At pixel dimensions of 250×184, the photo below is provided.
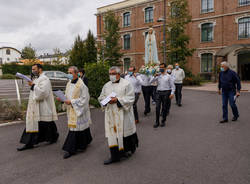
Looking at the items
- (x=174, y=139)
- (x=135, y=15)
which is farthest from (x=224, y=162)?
(x=135, y=15)

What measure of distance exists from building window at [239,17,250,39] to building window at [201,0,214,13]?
4035 millimetres

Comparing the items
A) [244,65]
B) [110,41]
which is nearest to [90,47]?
[110,41]

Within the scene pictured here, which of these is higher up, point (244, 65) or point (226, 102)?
point (244, 65)

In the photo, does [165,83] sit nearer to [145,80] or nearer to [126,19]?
[145,80]

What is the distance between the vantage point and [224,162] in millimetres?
4070

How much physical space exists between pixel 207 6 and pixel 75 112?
28537mm

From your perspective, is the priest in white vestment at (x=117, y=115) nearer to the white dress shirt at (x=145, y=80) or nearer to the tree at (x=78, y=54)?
the white dress shirt at (x=145, y=80)

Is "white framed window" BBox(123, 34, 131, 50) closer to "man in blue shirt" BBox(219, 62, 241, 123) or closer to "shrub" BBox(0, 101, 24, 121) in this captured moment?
"shrub" BBox(0, 101, 24, 121)

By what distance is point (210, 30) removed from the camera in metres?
27.9

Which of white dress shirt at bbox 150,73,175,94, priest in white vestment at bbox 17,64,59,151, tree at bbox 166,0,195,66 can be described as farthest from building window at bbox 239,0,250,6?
priest in white vestment at bbox 17,64,59,151

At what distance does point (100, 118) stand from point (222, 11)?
25.2 meters

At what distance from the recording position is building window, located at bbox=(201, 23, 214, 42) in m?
27.8

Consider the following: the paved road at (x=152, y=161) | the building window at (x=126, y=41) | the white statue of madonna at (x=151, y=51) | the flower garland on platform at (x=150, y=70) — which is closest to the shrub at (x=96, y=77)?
the white statue of madonna at (x=151, y=51)

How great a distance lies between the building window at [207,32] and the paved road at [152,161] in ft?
79.1
